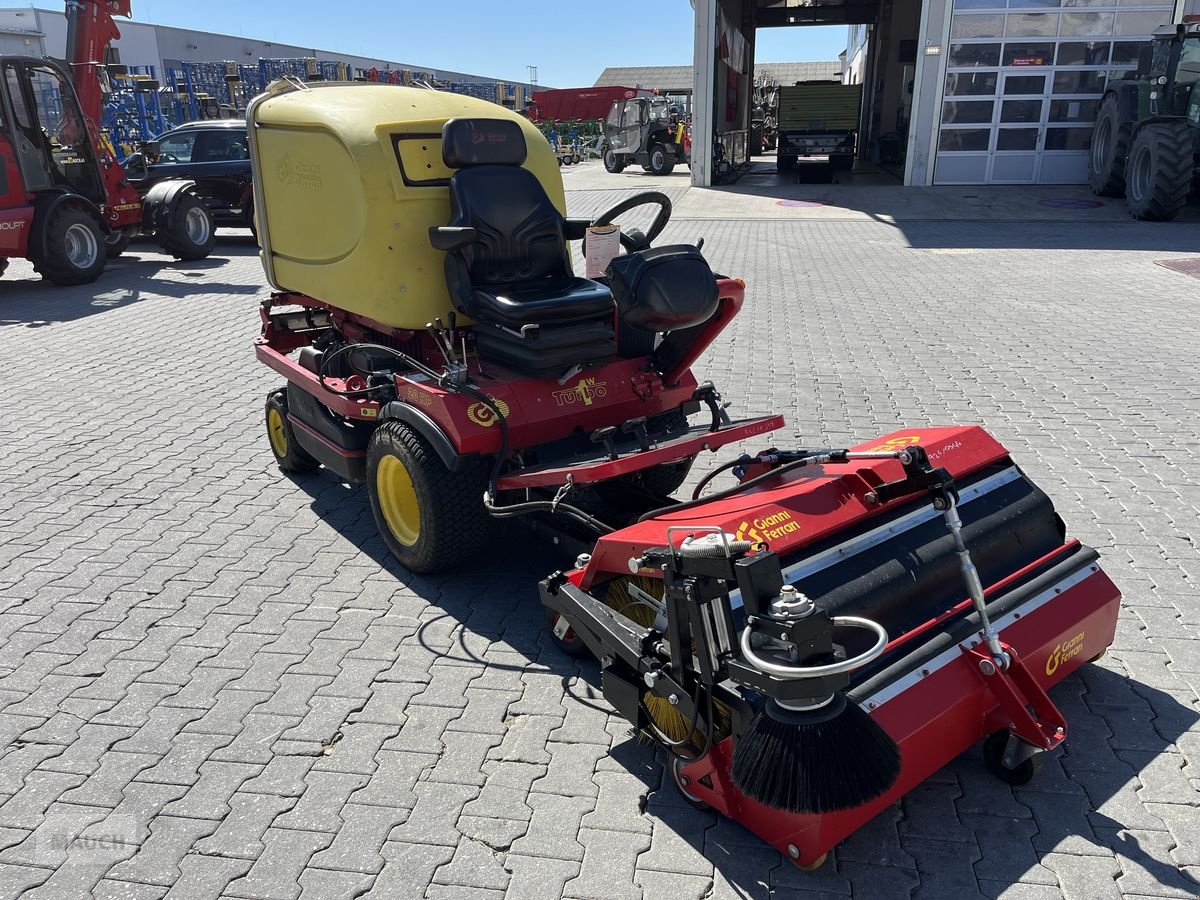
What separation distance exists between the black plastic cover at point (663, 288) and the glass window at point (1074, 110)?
55.4ft

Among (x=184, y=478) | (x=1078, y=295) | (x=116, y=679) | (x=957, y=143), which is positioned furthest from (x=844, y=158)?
(x=116, y=679)

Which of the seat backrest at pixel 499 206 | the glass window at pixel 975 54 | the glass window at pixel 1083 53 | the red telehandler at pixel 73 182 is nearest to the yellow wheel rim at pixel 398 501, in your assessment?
the seat backrest at pixel 499 206

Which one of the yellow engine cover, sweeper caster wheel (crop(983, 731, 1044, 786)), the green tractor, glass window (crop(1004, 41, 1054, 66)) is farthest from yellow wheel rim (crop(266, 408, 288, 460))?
glass window (crop(1004, 41, 1054, 66))

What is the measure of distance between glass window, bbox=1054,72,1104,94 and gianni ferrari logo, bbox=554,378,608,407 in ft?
55.7

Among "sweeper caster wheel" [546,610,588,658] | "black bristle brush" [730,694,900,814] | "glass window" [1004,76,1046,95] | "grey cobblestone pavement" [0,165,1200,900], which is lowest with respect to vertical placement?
"grey cobblestone pavement" [0,165,1200,900]

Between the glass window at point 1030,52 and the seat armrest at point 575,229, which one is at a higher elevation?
the glass window at point 1030,52

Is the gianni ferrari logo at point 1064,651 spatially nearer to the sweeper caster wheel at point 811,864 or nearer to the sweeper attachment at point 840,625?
the sweeper attachment at point 840,625

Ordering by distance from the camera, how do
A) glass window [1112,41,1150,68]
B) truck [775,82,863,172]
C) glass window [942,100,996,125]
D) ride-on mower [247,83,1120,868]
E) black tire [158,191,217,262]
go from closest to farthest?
ride-on mower [247,83,1120,868]
black tire [158,191,217,262]
glass window [1112,41,1150,68]
glass window [942,100,996,125]
truck [775,82,863,172]

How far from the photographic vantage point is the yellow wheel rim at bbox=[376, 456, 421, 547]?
3.99 m

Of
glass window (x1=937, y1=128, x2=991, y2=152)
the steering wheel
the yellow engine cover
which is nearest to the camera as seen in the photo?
the yellow engine cover

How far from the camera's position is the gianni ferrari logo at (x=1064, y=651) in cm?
293

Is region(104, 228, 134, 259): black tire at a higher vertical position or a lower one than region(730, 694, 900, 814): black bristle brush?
lower

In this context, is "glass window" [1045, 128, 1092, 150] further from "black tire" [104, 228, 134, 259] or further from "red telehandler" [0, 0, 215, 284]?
"black tire" [104, 228, 134, 259]

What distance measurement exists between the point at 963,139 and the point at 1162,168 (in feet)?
17.8
